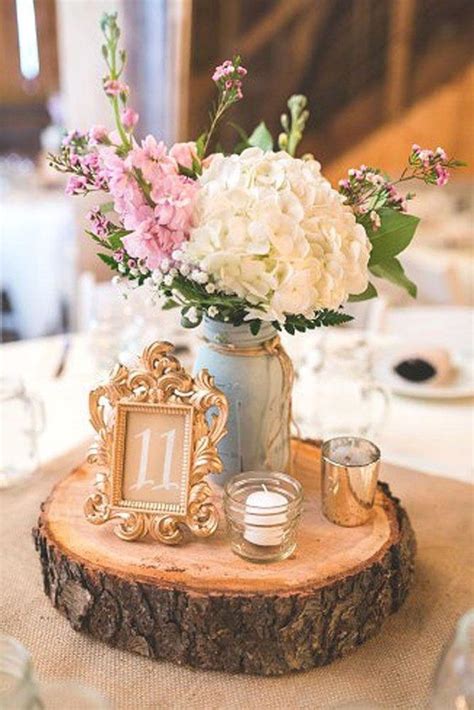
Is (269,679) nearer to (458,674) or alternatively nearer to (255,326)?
(458,674)

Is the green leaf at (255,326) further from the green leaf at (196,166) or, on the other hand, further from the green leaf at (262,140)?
the green leaf at (262,140)

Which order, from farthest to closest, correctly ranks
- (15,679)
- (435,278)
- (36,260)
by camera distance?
(36,260) < (435,278) < (15,679)

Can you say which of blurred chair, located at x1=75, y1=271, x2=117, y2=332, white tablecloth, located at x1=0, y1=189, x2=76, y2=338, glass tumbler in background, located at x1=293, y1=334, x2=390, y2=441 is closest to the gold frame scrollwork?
glass tumbler in background, located at x1=293, y1=334, x2=390, y2=441

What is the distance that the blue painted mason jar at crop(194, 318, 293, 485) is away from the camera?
3.43 feet

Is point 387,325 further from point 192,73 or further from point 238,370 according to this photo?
point 192,73

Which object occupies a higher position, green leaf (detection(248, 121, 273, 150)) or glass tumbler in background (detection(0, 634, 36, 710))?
green leaf (detection(248, 121, 273, 150))

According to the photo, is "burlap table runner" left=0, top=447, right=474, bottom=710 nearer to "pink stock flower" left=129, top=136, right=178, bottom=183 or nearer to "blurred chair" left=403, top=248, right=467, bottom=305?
"pink stock flower" left=129, top=136, right=178, bottom=183

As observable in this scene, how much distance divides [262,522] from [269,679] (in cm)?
18

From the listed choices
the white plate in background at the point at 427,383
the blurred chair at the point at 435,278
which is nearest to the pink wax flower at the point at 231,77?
the white plate in background at the point at 427,383

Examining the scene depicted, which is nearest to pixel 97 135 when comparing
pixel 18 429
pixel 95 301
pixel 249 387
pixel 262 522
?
pixel 249 387

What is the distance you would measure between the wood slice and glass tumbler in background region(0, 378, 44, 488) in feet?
1.11

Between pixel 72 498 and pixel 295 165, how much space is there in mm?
537

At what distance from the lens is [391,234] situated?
1.07m

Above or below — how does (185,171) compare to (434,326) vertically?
above
